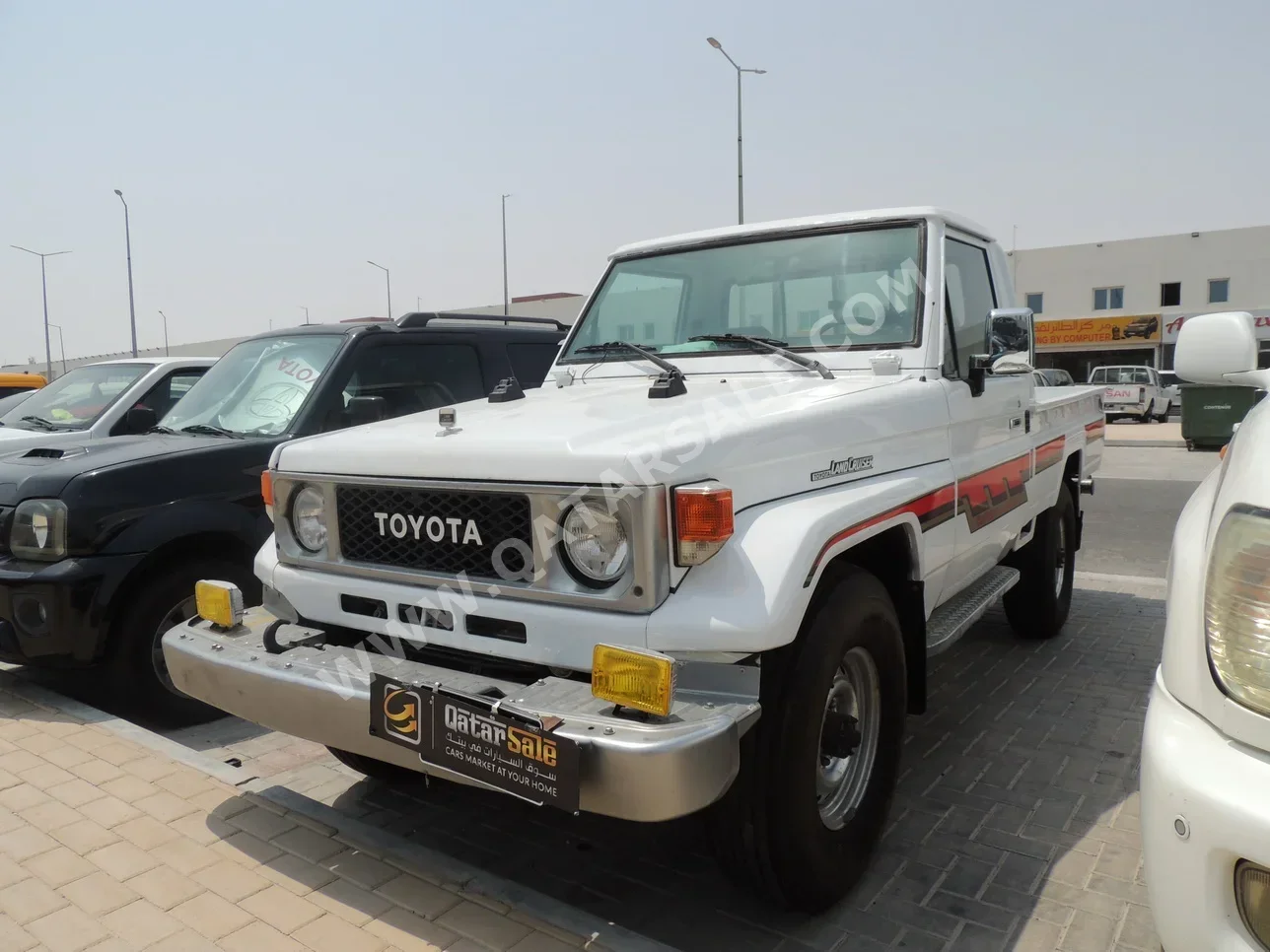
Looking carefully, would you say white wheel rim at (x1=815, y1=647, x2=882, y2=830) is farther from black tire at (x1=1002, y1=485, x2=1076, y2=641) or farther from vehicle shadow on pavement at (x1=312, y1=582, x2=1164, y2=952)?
black tire at (x1=1002, y1=485, x2=1076, y2=641)

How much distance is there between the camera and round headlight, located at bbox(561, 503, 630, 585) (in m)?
2.39

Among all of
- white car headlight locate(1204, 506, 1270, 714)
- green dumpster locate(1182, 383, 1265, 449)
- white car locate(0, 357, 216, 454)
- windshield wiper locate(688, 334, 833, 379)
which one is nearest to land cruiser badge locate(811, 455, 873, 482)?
windshield wiper locate(688, 334, 833, 379)

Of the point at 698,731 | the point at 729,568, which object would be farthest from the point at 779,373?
the point at 698,731

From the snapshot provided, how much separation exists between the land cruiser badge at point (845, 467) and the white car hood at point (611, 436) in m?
0.06

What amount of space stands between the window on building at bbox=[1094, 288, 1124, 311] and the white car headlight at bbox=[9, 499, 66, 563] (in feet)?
134

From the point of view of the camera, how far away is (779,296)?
3768 millimetres

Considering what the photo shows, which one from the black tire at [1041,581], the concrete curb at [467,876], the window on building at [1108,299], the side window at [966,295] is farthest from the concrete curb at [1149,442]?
the window on building at [1108,299]

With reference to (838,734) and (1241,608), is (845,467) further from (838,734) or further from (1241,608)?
(1241,608)

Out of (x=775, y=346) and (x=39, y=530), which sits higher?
(x=775, y=346)

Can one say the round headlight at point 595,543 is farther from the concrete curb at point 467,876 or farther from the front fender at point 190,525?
the front fender at point 190,525

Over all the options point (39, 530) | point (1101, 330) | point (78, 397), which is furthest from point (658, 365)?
point (1101, 330)

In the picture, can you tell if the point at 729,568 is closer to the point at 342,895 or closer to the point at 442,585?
the point at 442,585

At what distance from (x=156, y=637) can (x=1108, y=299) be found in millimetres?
40947

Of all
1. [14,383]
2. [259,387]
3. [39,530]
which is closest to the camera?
[39,530]
